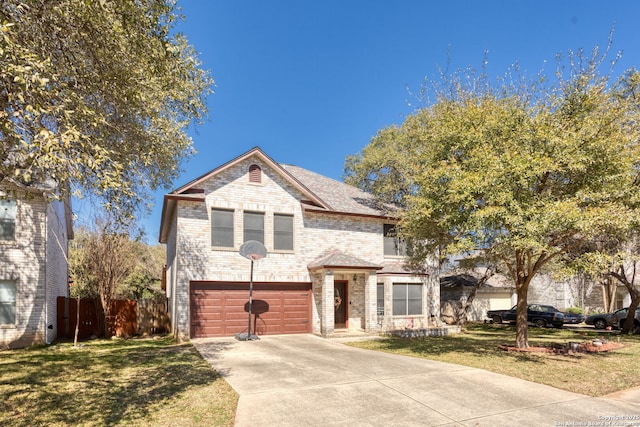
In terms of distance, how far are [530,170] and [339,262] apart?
9176 millimetres

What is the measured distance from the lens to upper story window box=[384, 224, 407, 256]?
831 inches

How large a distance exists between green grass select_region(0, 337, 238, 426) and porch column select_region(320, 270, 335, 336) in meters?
6.15

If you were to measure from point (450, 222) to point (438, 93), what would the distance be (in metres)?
7.80

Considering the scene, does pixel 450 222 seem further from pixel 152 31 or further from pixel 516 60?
pixel 152 31

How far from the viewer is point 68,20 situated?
27.0ft

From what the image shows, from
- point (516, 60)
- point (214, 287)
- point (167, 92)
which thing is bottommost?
point (214, 287)

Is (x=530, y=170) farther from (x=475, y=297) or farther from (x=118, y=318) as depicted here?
(x=475, y=297)

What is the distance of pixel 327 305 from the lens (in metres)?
17.5

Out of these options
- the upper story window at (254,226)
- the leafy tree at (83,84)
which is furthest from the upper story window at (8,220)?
the upper story window at (254,226)

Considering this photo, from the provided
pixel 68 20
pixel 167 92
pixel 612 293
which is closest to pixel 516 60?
pixel 167 92

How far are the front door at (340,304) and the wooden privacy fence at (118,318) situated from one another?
8.26 metres

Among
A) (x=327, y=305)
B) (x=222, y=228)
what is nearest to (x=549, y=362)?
(x=327, y=305)

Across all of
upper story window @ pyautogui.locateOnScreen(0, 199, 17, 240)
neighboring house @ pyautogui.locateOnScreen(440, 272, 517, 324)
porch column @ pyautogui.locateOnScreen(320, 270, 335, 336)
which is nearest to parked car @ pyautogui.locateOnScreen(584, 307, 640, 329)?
neighboring house @ pyautogui.locateOnScreen(440, 272, 517, 324)

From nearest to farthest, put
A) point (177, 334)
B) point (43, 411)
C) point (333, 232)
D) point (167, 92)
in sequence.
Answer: point (43, 411), point (167, 92), point (177, 334), point (333, 232)
